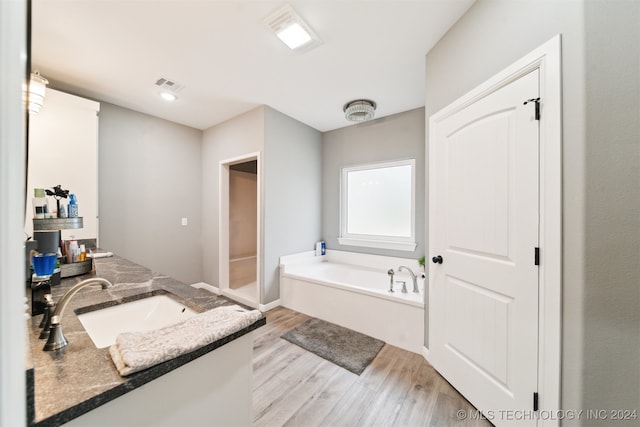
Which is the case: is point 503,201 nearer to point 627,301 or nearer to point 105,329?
point 627,301

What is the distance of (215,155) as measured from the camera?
11.6ft

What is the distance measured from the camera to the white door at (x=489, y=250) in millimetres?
1214

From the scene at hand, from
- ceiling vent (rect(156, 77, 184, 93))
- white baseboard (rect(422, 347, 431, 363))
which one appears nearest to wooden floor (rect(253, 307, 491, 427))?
white baseboard (rect(422, 347, 431, 363))

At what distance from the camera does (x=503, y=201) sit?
1343mm

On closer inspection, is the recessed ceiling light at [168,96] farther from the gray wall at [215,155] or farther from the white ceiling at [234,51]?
the gray wall at [215,155]

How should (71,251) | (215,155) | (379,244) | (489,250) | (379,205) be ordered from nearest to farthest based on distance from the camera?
1. (489,250)
2. (71,251)
3. (379,244)
4. (379,205)
5. (215,155)

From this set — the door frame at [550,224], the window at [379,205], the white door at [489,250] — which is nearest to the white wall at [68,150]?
the window at [379,205]

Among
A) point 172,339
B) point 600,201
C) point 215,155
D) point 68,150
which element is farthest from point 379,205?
point 68,150

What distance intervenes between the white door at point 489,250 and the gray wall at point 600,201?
0.15 m

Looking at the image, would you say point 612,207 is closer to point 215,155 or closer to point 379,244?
point 379,244

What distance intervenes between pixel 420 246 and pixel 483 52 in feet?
6.83

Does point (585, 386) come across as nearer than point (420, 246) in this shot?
Yes

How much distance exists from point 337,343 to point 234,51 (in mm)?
2740

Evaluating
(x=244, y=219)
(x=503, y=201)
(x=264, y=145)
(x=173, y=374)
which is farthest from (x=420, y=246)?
(x=244, y=219)
